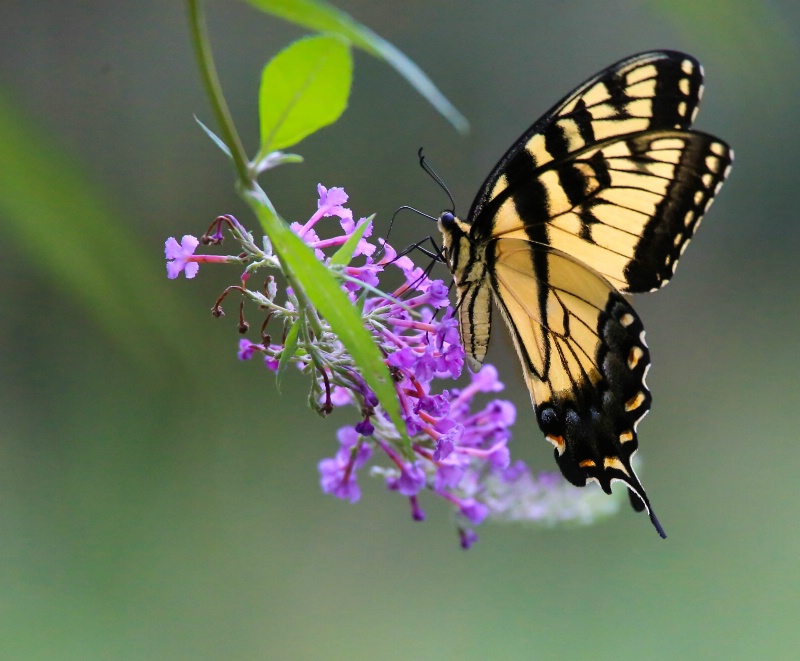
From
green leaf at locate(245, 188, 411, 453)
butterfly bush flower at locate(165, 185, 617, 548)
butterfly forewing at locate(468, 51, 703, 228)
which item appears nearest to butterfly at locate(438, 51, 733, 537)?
butterfly forewing at locate(468, 51, 703, 228)

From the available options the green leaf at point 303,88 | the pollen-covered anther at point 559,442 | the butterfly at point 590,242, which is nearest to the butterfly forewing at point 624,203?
the butterfly at point 590,242

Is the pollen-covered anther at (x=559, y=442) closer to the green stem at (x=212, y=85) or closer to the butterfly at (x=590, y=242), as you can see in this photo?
the butterfly at (x=590, y=242)

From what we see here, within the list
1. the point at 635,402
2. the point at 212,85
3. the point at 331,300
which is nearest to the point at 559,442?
the point at 635,402

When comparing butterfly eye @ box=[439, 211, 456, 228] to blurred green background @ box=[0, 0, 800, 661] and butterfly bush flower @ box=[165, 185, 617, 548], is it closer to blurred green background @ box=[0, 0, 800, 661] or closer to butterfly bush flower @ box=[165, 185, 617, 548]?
butterfly bush flower @ box=[165, 185, 617, 548]

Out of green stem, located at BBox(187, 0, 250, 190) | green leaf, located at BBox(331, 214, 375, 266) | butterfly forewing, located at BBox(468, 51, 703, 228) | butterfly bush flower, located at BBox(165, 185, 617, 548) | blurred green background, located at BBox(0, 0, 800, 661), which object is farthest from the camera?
blurred green background, located at BBox(0, 0, 800, 661)

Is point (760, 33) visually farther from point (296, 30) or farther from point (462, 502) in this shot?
point (296, 30)

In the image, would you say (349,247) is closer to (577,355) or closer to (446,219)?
(446,219)
